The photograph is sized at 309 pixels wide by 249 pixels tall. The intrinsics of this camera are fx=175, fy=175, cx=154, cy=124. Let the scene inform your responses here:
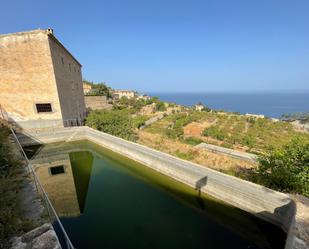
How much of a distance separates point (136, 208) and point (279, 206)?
15.0ft

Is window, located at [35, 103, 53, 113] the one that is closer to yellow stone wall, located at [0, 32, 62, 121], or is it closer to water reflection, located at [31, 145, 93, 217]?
yellow stone wall, located at [0, 32, 62, 121]

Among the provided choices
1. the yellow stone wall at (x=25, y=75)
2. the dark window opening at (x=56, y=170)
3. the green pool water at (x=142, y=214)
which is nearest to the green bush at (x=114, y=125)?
the yellow stone wall at (x=25, y=75)

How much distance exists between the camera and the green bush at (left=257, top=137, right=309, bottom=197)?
545 cm

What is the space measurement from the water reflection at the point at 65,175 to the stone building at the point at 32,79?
3102mm

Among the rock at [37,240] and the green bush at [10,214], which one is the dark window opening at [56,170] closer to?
the green bush at [10,214]

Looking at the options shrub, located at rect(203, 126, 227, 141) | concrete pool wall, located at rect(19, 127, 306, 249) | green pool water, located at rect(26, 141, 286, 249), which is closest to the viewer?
concrete pool wall, located at rect(19, 127, 306, 249)

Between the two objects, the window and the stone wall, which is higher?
the stone wall

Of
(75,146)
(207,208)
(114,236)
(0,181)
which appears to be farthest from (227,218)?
(75,146)

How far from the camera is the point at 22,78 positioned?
13.3m

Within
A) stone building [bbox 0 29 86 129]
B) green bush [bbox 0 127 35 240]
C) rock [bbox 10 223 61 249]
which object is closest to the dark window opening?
green bush [bbox 0 127 35 240]

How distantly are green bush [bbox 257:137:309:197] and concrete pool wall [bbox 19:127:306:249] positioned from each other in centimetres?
92

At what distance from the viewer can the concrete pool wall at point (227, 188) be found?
190 inches

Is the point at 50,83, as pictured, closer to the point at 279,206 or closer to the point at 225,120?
the point at 279,206

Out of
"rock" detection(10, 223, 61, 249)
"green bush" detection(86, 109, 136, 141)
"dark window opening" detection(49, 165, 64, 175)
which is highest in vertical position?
"rock" detection(10, 223, 61, 249)
